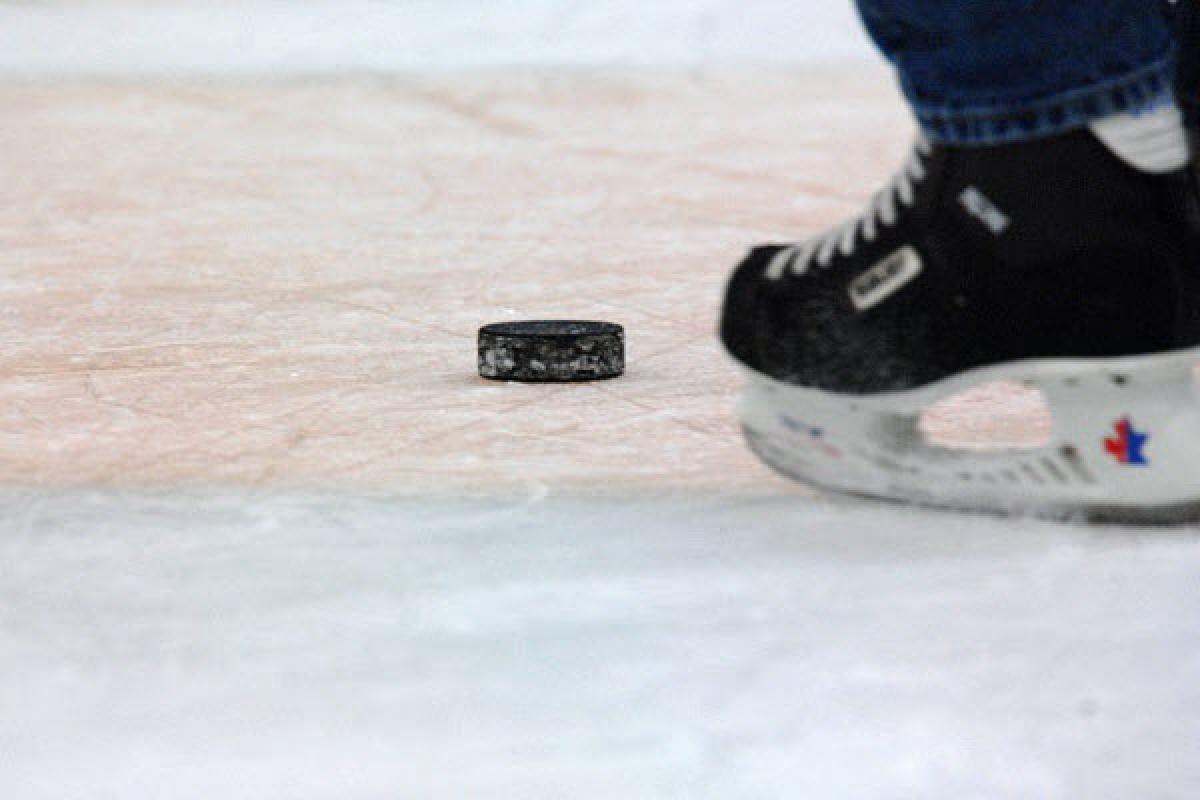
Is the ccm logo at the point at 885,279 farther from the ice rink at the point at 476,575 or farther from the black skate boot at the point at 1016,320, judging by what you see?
the ice rink at the point at 476,575

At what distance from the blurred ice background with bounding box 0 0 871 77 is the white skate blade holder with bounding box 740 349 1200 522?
4.78 m

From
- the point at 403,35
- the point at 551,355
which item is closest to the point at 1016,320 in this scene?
the point at 551,355

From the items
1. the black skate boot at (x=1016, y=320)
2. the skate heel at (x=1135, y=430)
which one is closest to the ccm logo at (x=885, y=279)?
the black skate boot at (x=1016, y=320)

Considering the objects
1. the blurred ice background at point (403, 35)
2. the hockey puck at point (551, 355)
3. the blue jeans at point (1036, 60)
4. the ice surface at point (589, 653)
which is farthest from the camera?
the blurred ice background at point (403, 35)

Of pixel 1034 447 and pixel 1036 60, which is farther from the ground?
pixel 1036 60

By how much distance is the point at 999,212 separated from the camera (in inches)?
49.8

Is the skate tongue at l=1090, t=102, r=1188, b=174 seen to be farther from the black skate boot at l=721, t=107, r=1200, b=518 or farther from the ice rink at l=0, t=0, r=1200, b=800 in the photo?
the ice rink at l=0, t=0, r=1200, b=800

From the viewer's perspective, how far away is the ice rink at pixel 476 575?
3.00 feet

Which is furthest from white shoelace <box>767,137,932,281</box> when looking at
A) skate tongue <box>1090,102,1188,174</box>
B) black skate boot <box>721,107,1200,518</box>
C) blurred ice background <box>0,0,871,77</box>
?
blurred ice background <box>0,0,871,77</box>

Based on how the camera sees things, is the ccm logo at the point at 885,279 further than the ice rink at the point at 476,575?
Yes

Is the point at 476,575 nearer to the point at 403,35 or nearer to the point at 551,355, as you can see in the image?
the point at 551,355

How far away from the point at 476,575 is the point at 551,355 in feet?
2.37

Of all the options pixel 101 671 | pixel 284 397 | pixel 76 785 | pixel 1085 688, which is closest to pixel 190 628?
pixel 101 671

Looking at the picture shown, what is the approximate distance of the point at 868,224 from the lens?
1.32 metres
